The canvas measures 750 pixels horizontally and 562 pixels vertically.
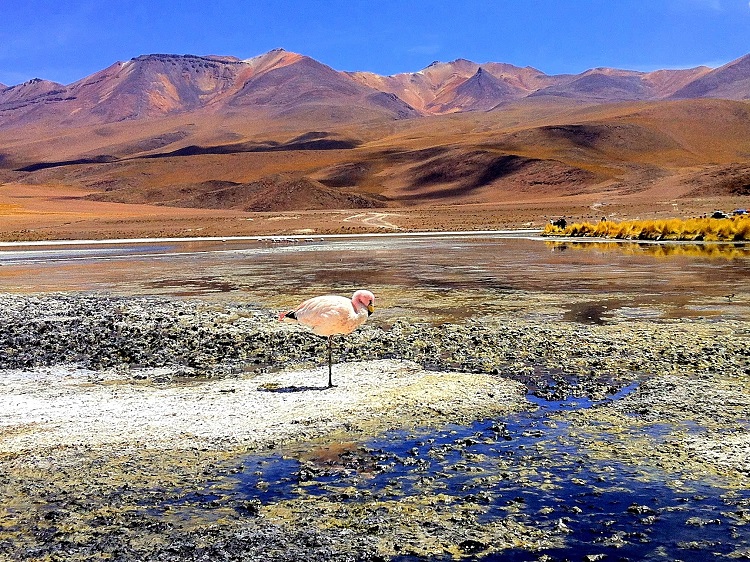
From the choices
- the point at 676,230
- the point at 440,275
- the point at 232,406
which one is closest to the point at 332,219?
the point at 676,230

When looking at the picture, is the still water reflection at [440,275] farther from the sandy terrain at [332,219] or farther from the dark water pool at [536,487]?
the sandy terrain at [332,219]

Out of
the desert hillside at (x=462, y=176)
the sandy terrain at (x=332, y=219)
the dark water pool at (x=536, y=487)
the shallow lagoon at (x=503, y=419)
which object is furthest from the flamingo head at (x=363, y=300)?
the desert hillside at (x=462, y=176)

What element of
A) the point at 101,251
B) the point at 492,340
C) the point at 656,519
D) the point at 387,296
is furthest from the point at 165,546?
the point at 101,251

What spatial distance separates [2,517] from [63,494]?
0.48m

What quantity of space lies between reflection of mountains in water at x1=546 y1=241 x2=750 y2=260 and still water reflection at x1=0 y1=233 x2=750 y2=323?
0.05m

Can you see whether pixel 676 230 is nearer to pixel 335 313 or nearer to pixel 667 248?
pixel 667 248

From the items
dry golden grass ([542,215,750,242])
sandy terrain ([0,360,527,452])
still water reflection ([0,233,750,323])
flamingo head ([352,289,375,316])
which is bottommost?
sandy terrain ([0,360,527,452])

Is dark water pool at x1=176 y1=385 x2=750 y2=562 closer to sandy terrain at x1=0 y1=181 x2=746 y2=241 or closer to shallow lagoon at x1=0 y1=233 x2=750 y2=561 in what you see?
shallow lagoon at x1=0 y1=233 x2=750 y2=561

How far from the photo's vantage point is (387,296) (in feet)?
57.4

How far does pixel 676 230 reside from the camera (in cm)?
3759

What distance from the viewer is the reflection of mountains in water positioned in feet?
91.6

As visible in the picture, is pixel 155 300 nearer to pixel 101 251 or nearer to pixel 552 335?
pixel 552 335

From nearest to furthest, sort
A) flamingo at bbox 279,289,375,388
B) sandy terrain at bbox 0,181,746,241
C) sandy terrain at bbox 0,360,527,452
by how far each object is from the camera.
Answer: sandy terrain at bbox 0,360,527,452 < flamingo at bbox 279,289,375,388 < sandy terrain at bbox 0,181,746,241

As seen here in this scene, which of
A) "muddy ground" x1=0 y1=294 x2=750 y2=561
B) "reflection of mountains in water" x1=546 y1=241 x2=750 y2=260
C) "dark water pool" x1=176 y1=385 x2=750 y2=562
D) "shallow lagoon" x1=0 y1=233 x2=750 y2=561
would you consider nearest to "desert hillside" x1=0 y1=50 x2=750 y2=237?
"reflection of mountains in water" x1=546 y1=241 x2=750 y2=260
